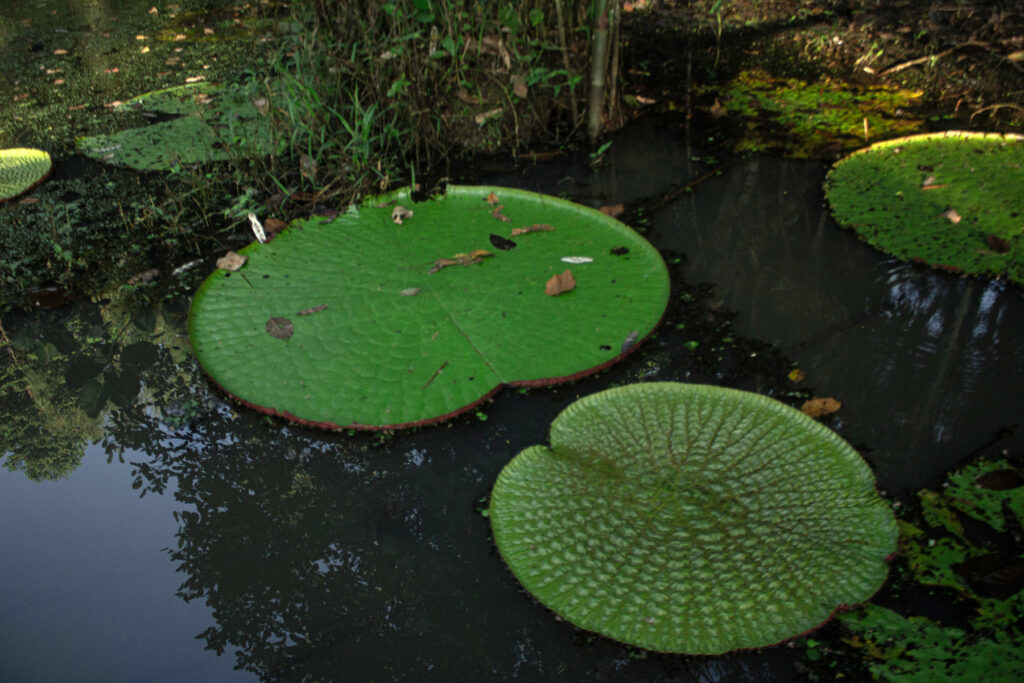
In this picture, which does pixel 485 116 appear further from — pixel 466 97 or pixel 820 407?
pixel 820 407

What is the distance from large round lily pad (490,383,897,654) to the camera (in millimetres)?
1298

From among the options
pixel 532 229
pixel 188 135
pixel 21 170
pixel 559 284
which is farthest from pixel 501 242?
pixel 21 170

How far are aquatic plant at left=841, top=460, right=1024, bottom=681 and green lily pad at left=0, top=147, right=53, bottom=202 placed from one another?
130 inches

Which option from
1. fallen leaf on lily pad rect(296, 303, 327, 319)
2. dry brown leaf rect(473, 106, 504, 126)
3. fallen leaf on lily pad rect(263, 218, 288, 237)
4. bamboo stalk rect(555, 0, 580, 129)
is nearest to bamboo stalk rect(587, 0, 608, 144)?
bamboo stalk rect(555, 0, 580, 129)

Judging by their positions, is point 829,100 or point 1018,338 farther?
point 829,100

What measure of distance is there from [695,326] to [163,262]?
1844 mm

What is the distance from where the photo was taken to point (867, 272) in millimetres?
2160

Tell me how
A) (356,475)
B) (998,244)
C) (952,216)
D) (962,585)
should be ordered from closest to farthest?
(962,585) < (356,475) < (998,244) < (952,216)

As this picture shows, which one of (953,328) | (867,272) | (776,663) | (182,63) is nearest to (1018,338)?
(953,328)

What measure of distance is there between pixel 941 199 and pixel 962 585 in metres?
1.46

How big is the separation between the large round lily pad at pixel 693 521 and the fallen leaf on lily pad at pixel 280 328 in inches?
31.5

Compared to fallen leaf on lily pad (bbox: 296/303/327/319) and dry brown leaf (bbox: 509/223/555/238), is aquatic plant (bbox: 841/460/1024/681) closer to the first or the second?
dry brown leaf (bbox: 509/223/555/238)

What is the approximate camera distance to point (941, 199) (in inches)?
90.2

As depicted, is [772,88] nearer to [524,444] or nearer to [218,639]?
[524,444]
